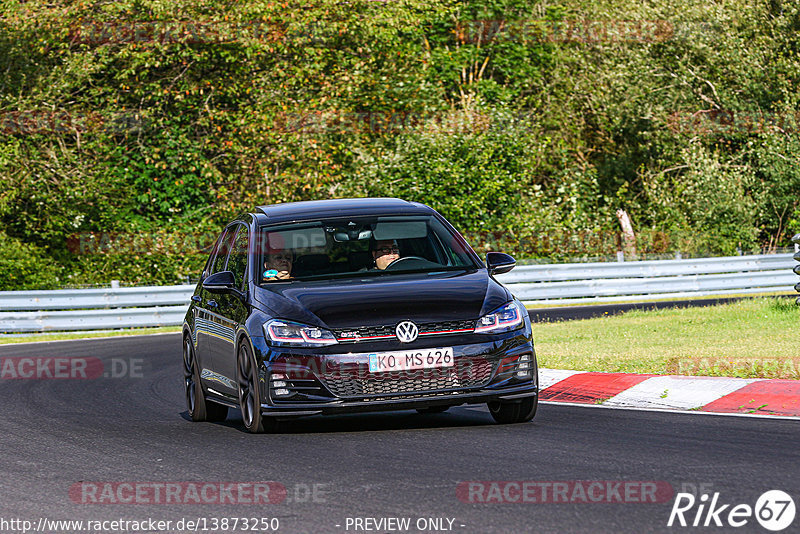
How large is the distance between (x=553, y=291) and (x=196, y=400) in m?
20.7

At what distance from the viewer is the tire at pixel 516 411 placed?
9438 mm

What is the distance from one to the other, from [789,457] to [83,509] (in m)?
3.83

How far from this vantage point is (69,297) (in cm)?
2703

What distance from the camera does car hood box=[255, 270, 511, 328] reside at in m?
8.78

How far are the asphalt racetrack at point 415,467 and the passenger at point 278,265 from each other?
1.12 meters

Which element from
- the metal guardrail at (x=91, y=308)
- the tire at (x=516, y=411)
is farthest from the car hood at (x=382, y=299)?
the metal guardrail at (x=91, y=308)

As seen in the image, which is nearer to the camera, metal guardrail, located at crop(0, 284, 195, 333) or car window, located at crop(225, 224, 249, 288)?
car window, located at crop(225, 224, 249, 288)

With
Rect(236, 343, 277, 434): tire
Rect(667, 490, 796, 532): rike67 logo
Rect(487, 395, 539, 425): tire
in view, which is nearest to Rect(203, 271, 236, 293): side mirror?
Rect(236, 343, 277, 434): tire

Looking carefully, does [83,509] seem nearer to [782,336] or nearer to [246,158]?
[782,336]

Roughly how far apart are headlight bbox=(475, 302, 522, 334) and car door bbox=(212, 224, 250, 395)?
1739 millimetres

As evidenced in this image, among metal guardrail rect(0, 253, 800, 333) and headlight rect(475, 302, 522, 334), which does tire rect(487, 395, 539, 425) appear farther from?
metal guardrail rect(0, 253, 800, 333)

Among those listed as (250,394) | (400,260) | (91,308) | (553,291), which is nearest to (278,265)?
(400,260)

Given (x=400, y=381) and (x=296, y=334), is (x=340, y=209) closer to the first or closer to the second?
(x=296, y=334)

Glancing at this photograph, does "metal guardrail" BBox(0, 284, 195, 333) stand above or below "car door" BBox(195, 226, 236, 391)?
below
